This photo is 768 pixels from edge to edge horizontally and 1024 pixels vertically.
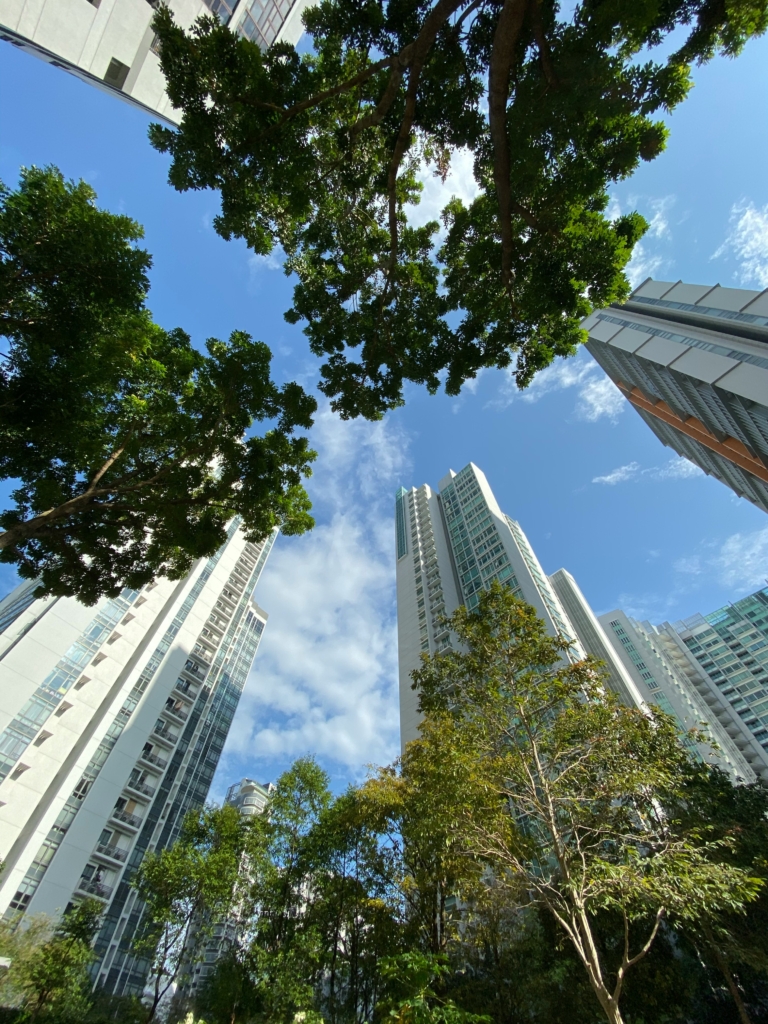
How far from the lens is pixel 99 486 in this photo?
9594 mm

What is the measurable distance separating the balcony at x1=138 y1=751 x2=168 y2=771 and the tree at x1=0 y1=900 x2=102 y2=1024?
14165mm

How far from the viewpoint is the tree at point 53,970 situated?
12156 mm

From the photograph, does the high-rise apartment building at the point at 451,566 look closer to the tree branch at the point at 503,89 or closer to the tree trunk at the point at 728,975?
the tree trunk at the point at 728,975

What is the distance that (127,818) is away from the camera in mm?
26656

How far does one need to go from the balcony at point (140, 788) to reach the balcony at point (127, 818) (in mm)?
1145

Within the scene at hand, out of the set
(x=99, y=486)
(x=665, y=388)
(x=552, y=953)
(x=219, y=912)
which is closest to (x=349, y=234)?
(x=99, y=486)

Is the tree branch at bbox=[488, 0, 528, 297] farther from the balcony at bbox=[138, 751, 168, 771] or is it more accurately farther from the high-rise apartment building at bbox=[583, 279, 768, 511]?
the balcony at bbox=[138, 751, 168, 771]

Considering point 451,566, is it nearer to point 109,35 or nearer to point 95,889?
point 95,889

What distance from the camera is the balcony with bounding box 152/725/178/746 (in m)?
30.4

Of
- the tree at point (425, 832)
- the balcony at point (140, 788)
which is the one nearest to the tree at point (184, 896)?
the tree at point (425, 832)

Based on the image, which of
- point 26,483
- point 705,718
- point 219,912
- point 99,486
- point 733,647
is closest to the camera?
point 26,483

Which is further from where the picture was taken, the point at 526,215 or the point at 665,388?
the point at 665,388

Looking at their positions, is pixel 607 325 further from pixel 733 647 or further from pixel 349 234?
pixel 733 647

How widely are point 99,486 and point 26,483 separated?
1.26 metres
